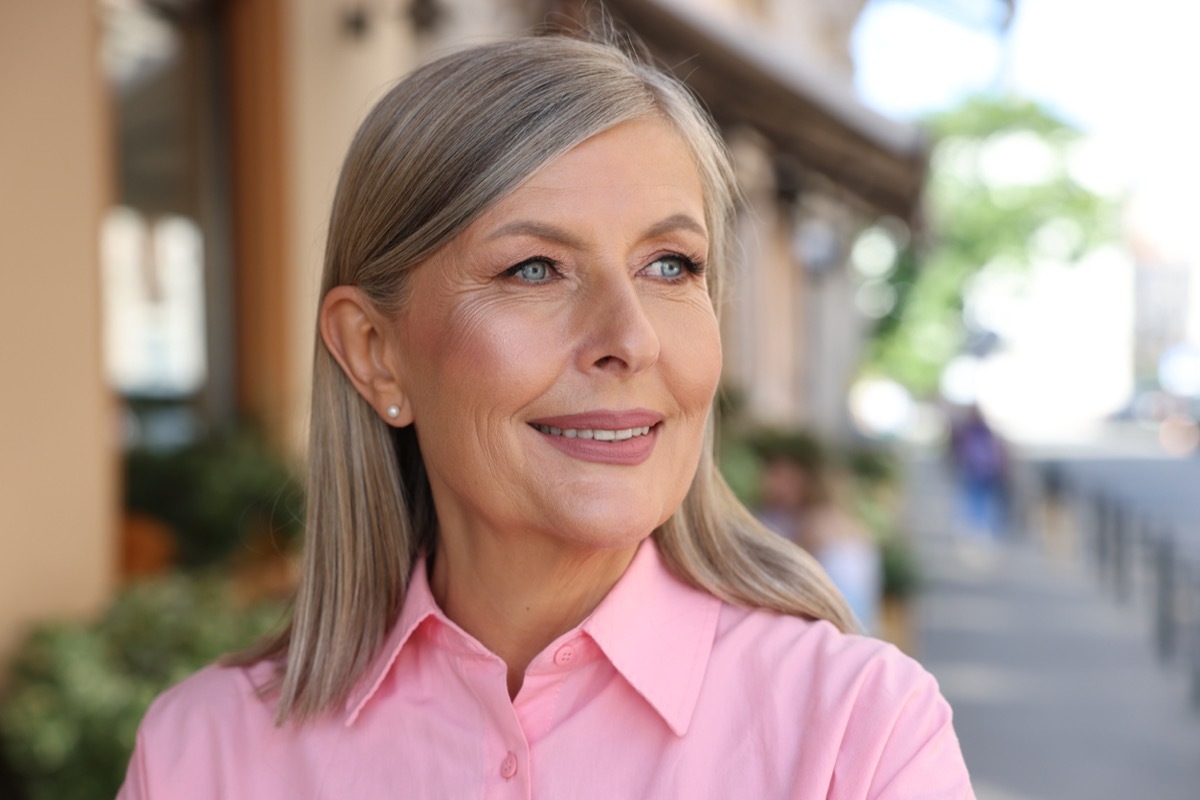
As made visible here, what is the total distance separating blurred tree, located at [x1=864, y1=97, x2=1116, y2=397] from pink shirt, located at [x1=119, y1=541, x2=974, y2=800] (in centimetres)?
3817

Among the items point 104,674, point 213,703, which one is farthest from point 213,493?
point 213,703

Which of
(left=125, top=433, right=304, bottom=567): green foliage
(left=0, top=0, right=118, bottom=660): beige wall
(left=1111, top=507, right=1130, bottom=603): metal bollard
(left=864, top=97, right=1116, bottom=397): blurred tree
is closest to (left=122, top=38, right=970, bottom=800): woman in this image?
(left=0, top=0, right=118, bottom=660): beige wall

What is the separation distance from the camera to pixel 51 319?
4039 millimetres

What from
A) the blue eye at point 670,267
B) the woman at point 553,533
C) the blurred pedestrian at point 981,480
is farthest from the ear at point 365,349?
the blurred pedestrian at point 981,480

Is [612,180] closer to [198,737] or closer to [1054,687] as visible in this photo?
[198,737]

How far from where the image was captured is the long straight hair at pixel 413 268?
1.50 m

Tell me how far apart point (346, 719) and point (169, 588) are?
2.70 m

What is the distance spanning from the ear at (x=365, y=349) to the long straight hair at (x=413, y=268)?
0.11ft

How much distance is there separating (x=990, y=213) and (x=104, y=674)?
39116mm

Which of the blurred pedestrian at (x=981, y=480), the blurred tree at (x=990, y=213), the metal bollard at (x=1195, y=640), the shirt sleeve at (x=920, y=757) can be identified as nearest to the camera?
the shirt sleeve at (x=920, y=757)

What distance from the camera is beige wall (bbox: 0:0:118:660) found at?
3.86 metres

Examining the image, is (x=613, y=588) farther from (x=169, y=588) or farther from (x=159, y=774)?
(x=169, y=588)

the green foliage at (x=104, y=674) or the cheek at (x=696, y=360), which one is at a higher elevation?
the cheek at (x=696, y=360)

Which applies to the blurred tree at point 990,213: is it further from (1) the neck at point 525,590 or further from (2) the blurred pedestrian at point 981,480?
(1) the neck at point 525,590
